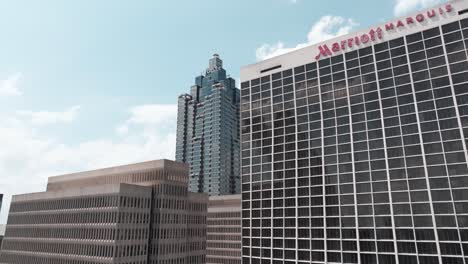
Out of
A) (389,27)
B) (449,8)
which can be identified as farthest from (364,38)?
(449,8)

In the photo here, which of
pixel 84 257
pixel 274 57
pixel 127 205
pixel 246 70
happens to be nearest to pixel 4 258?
pixel 84 257

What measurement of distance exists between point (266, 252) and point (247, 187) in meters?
22.8

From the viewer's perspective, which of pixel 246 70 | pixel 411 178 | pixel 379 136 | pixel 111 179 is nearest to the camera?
pixel 411 178

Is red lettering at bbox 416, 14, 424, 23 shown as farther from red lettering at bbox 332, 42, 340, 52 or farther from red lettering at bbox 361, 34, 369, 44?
red lettering at bbox 332, 42, 340, 52

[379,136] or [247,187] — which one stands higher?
[379,136]

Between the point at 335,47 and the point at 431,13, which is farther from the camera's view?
the point at 335,47

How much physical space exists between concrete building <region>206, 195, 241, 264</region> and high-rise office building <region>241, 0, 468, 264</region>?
171ft

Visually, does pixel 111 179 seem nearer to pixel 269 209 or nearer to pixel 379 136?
pixel 269 209

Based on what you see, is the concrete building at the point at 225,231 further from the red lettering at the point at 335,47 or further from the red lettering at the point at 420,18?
the red lettering at the point at 420,18

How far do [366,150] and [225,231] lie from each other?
94862 millimetres

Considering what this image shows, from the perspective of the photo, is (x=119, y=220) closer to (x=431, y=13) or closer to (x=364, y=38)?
(x=364, y=38)

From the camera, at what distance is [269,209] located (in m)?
113

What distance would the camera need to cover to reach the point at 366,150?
97.0 meters

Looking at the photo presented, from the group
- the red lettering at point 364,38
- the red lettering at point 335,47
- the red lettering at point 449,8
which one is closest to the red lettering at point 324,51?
the red lettering at point 335,47
